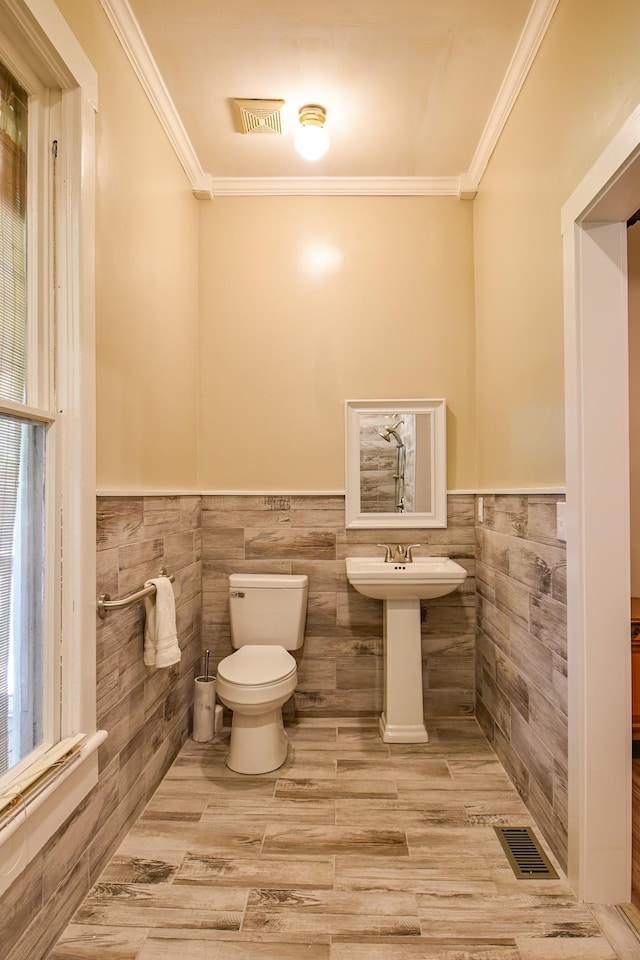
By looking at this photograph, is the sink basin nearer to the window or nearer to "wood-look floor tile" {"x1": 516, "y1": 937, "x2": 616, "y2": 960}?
"wood-look floor tile" {"x1": 516, "y1": 937, "x2": 616, "y2": 960}

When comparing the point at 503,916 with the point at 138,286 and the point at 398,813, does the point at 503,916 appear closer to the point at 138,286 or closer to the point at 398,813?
the point at 398,813

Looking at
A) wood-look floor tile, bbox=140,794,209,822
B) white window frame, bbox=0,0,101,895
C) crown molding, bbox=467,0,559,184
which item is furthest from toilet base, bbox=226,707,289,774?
crown molding, bbox=467,0,559,184

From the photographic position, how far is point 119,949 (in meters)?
1.46

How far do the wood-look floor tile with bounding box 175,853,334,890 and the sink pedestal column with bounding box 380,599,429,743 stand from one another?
0.93m

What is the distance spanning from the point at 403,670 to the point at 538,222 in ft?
6.57

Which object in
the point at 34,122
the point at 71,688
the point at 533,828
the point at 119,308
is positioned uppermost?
the point at 34,122

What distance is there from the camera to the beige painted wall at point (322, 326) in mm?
2973

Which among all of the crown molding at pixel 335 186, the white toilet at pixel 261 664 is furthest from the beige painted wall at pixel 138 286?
the white toilet at pixel 261 664

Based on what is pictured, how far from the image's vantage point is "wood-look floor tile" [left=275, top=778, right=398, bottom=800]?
221 cm

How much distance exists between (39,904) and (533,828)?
1591 mm

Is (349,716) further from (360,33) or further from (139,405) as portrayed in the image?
(360,33)

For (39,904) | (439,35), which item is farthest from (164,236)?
(39,904)

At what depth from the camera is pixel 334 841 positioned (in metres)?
1.92

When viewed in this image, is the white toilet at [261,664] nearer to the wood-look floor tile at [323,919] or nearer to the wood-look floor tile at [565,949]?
the wood-look floor tile at [323,919]
